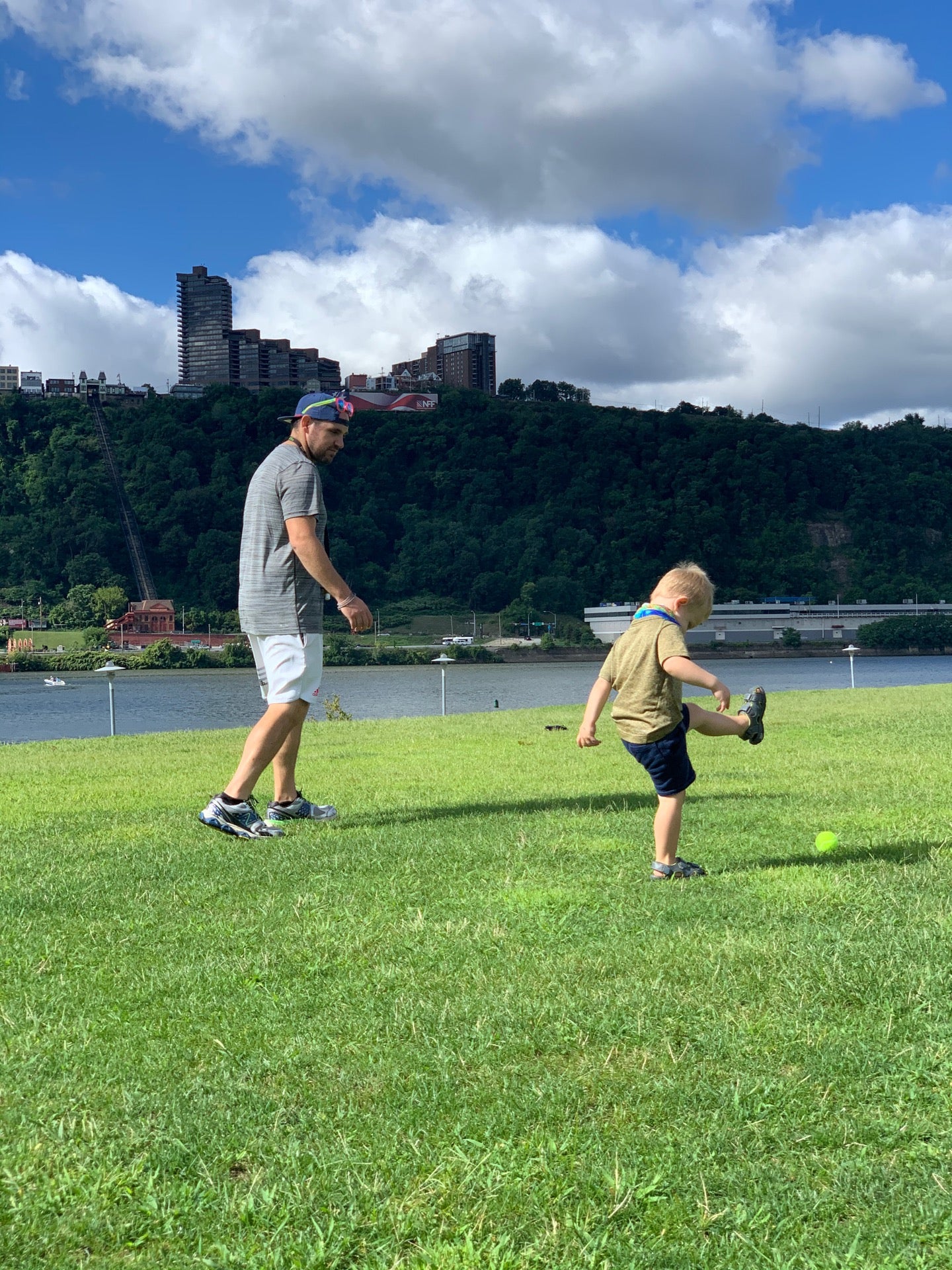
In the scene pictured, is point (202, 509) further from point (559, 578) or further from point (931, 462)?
point (931, 462)

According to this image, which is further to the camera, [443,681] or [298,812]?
[443,681]

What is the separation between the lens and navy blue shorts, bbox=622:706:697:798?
15.3ft

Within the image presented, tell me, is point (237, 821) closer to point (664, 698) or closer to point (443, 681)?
point (664, 698)

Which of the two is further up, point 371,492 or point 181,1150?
point 371,492

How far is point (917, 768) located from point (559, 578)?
415ft

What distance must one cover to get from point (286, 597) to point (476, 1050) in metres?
3.59

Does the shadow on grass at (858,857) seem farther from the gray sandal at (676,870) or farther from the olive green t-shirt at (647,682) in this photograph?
the olive green t-shirt at (647,682)

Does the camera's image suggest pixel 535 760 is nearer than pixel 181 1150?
No

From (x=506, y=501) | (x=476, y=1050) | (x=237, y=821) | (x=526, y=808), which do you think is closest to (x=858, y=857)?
(x=526, y=808)

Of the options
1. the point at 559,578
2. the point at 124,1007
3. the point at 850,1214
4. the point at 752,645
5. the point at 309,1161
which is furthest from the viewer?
the point at 559,578

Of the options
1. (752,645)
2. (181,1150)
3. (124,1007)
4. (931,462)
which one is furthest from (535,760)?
(931,462)

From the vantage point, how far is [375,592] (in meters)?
131

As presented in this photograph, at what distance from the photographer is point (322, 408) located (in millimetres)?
6027

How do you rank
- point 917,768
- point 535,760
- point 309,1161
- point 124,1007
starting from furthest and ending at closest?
point 535,760 → point 917,768 → point 124,1007 → point 309,1161
